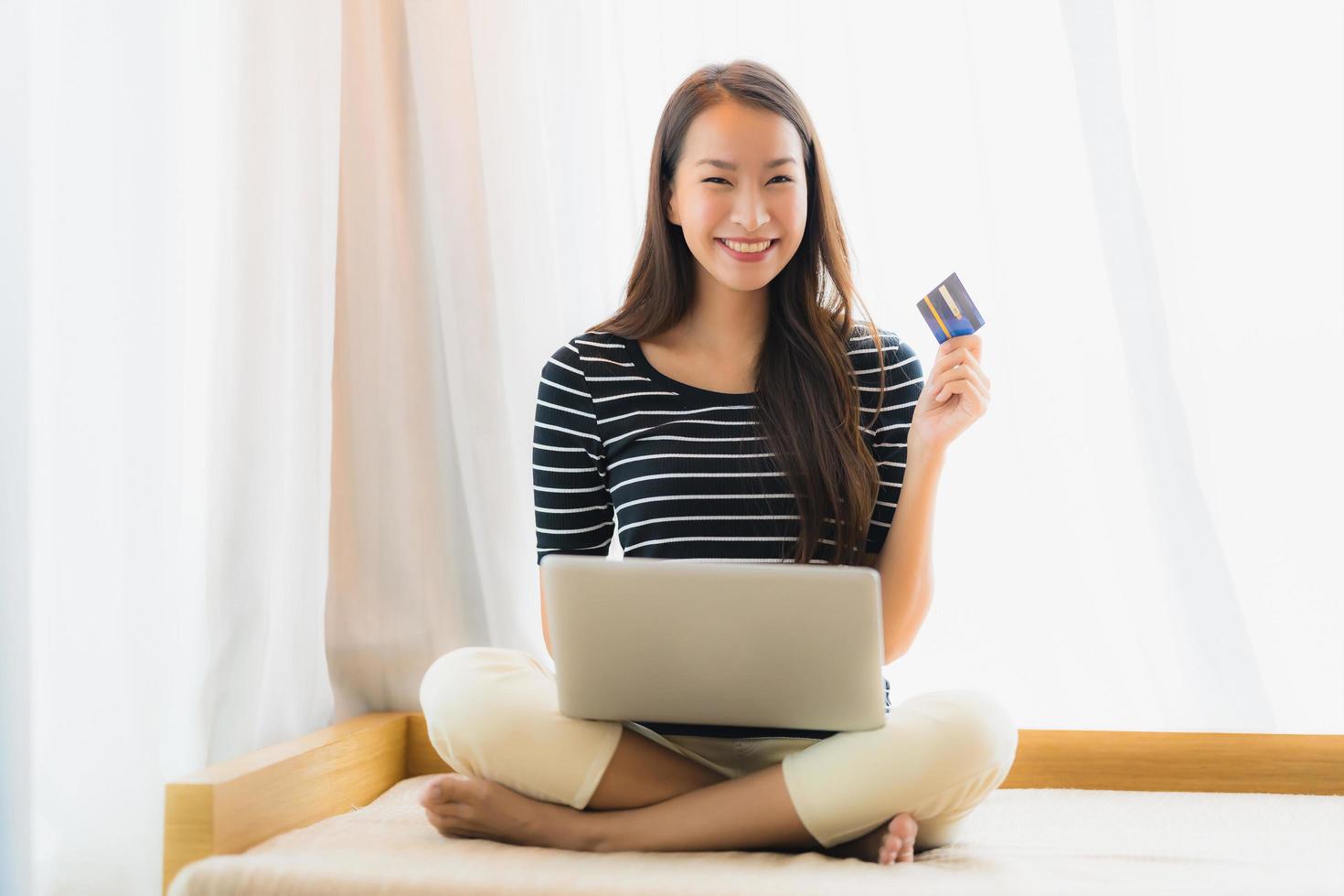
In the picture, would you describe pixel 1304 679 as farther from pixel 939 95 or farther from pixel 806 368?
pixel 939 95

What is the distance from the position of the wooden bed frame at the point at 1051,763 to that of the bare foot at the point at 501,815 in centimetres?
22

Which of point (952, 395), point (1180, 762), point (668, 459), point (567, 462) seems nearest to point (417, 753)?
point (567, 462)

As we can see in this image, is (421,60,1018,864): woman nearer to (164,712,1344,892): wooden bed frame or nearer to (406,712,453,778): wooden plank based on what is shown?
(164,712,1344,892): wooden bed frame

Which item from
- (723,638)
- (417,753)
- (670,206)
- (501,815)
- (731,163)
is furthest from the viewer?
(417,753)

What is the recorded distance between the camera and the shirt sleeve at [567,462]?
58.9 inches

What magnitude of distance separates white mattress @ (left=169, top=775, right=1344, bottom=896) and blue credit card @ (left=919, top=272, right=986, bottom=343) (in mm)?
555

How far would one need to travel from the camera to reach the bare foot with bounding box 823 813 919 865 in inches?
44.0

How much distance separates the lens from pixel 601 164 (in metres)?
1.73

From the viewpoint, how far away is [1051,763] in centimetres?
157

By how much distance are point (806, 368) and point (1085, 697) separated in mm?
594

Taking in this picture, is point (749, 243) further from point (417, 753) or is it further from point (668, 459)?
point (417, 753)

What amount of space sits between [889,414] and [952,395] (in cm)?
16

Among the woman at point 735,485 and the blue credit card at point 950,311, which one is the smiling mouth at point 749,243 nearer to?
the woman at point 735,485

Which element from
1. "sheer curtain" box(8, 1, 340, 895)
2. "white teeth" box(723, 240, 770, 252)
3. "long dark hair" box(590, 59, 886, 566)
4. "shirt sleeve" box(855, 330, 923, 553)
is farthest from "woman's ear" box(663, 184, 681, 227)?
"sheer curtain" box(8, 1, 340, 895)
